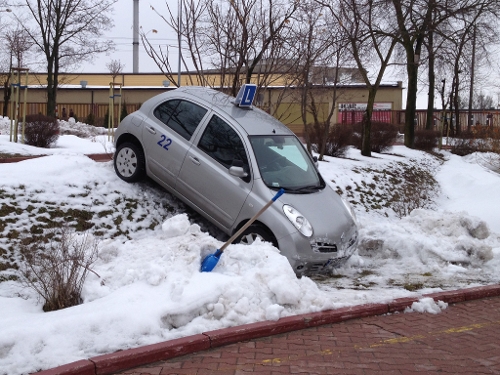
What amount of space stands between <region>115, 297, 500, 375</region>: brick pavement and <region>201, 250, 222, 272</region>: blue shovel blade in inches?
44.1

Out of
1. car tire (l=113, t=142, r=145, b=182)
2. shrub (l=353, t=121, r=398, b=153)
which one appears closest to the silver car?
car tire (l=113, t=142, r=145, b=182)

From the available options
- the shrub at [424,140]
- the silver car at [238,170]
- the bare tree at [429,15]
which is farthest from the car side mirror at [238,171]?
the shrub at [424,140]

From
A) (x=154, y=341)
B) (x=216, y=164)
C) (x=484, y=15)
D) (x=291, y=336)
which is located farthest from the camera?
(x=484, y=15)

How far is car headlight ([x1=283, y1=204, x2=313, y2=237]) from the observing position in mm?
8039

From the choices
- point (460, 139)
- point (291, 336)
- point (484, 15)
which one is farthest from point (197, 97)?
point (460, 139)

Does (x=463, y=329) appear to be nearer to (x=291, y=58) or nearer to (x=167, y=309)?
(x=167, y=309)

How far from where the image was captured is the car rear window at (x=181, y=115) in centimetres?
966

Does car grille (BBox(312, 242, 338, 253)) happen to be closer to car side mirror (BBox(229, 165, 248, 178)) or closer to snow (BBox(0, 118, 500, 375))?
snow (BBox(0, 118, 500, 375))

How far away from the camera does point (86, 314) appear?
18.6 ft

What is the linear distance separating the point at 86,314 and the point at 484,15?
24.5 meters

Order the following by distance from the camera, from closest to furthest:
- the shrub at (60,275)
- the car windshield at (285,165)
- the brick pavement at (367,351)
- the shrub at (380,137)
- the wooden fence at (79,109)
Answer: the brick pavement at (367,351) < the shrub at (60,275) < the car windshield at (285,165) < the shrub at (380,137) < the wooden fence at (79,109)

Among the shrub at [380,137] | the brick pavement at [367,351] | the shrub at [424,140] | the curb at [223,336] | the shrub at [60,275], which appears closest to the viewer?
the curb at [223,336]

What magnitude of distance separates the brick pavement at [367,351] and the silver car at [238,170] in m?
1.65

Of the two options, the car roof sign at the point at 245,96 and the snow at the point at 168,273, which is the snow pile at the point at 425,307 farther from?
the car roof sign at the point at 245,96
